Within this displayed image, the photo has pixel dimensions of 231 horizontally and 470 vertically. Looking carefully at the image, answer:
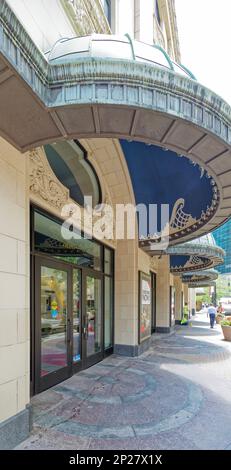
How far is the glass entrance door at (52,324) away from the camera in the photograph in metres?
5.93

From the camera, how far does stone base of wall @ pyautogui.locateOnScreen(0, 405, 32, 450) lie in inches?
150

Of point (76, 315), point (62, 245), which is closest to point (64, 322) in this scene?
point (76, 315)

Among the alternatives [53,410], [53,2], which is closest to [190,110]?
[53,2]

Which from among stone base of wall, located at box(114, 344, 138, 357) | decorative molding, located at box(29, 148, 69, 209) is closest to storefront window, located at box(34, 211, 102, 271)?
decorative molding, located at box(29, 148, 69, 209)

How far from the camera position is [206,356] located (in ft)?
34.6

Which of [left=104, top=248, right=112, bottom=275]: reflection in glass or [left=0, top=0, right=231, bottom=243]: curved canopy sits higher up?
[left=0, top=0, right=231, bottom=243]: curved canopy

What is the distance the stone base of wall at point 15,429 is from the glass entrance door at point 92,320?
3.61 meters

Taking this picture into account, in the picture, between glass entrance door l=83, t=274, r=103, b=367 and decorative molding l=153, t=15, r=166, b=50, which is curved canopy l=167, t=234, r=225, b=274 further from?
decorative molding l=153, t=15, r=166, b=50

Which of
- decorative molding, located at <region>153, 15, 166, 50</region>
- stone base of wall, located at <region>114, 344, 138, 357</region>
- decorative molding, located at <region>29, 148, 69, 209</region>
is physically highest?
decorative molding, located at <region>153, 15, 166, 50</region>

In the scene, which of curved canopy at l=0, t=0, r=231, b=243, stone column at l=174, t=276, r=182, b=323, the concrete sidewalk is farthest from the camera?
stone column at l=174, t=276, r=182, b=323

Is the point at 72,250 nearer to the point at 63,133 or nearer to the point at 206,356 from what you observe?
the point at 63,133

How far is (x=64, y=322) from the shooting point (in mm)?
6988

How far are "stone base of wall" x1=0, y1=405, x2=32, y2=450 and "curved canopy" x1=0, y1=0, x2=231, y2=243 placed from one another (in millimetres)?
3560
